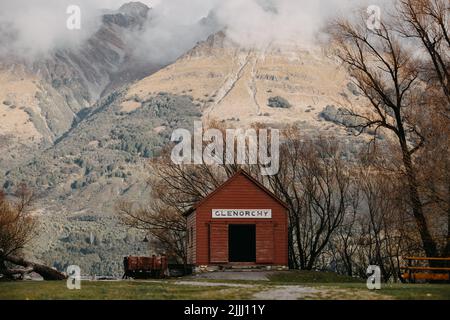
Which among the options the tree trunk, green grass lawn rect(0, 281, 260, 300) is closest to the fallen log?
green grass lawn rect(0, 281, 260, 300)

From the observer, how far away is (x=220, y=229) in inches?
1957

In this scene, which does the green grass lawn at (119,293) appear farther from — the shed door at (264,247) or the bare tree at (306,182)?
the bare tree at (306,182)

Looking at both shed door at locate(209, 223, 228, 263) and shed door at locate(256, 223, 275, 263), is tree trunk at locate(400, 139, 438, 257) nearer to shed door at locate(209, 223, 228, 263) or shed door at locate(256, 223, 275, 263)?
shed door at locate(256, 223, 275, 263)

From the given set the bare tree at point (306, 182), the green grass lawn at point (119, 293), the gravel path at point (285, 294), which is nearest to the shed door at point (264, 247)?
the bare tree at point (306, 182)

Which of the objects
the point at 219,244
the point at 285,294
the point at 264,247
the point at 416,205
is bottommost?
the point at 285,294

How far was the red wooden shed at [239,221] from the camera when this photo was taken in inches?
1955

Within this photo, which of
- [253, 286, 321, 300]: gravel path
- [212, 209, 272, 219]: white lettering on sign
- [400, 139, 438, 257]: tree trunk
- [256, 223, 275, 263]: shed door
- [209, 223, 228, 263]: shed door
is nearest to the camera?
[253, 286, 321, 300]: gravel path

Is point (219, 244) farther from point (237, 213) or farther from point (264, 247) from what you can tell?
point (264, 247)

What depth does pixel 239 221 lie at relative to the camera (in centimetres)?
4997

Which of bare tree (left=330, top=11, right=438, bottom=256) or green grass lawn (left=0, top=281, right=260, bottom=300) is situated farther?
bare tree (left=330, top=11, right=438, bottom=256)

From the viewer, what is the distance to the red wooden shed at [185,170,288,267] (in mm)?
49656

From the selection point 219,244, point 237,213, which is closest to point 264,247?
point 237,213

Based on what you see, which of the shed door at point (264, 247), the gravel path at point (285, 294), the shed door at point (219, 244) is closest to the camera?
the gravel path at point (285, 294)
